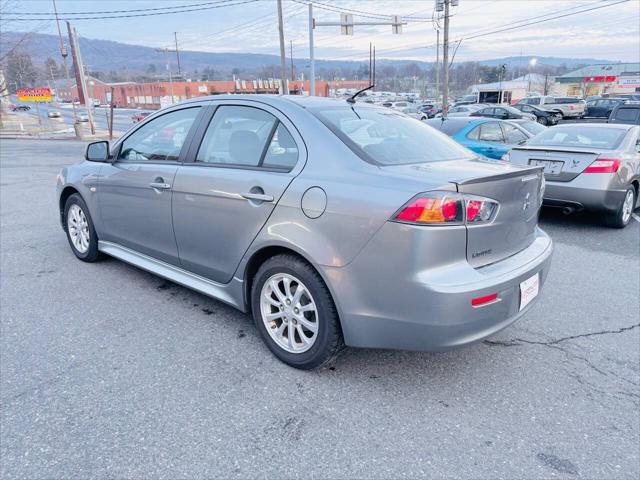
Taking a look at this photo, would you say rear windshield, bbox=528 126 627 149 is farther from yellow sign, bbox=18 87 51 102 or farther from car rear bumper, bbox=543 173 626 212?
yellow sign, bbox=18 87 51 102

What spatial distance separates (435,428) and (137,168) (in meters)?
3.02

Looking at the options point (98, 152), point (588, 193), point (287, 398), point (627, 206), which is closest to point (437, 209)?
point (287, 398)

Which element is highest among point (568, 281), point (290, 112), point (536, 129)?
point (290, 112)

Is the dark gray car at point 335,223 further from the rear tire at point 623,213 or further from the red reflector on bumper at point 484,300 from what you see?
the rear tire at point 623,213

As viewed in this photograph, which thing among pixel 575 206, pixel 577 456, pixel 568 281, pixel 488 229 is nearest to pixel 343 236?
pixel 488 229

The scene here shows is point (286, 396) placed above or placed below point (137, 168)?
below

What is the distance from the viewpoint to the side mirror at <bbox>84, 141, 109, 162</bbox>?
4.24 metres

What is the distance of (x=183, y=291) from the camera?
4.07 meters

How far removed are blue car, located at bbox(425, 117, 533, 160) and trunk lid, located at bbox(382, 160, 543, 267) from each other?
18.5 ft

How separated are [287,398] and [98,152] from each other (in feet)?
10.1

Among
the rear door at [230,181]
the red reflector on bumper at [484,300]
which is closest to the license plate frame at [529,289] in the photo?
the red reflector on bumper at [484,300]

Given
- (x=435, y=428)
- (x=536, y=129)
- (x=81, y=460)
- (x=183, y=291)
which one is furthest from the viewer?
(x=536, y=129)

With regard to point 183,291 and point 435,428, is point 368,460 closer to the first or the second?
point 435,428

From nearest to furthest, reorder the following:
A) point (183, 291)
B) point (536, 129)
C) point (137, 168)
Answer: point (137, 168)
point (183, 291)
point (536, 129)
